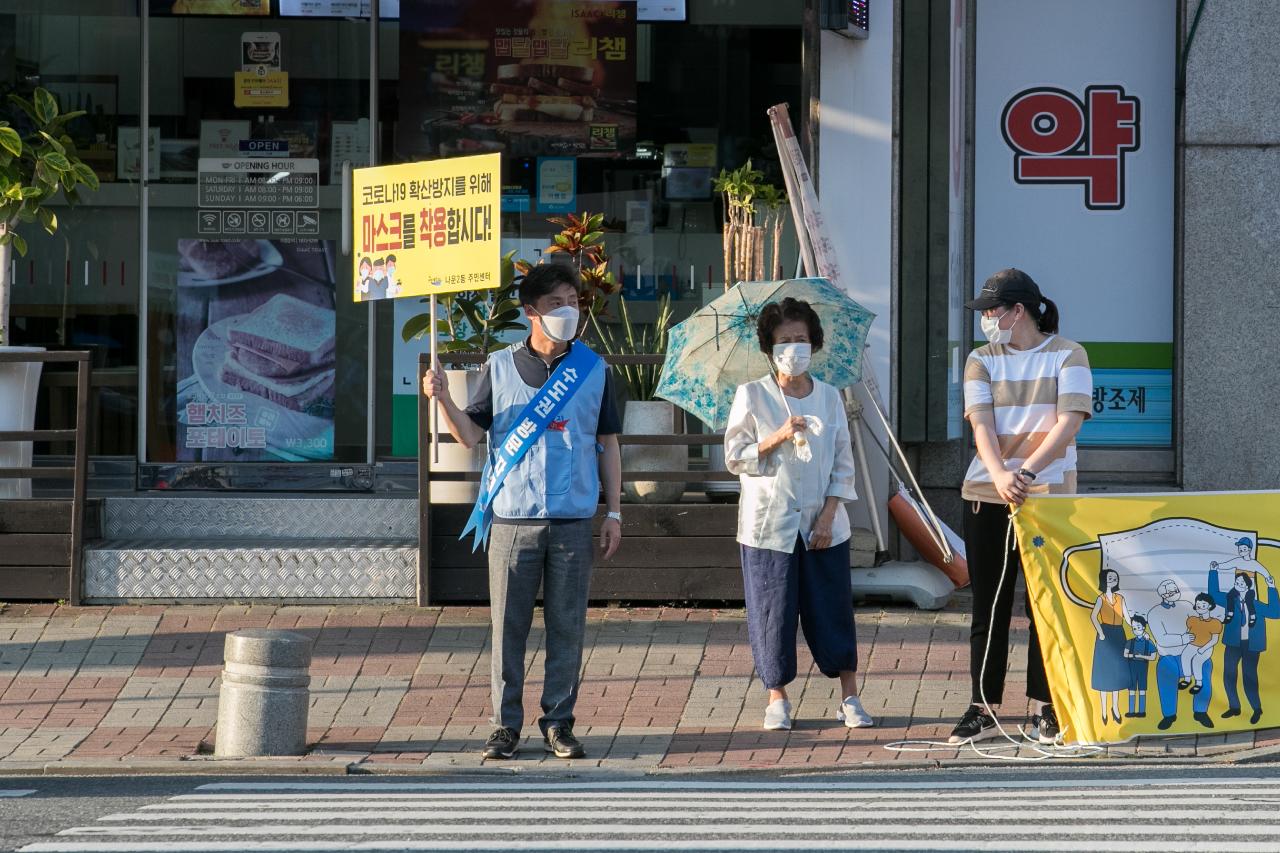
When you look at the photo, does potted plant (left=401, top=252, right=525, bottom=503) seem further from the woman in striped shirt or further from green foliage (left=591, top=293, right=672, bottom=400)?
the woman in striped shirt

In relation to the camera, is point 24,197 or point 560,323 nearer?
point 560,323

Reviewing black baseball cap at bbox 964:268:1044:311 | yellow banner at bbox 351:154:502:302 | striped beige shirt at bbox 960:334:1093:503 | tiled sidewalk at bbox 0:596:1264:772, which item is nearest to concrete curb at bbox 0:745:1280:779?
tiled sidewalk at bbox 0:596:1264:772

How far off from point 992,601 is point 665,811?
2.06 metres

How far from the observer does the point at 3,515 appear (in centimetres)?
1057

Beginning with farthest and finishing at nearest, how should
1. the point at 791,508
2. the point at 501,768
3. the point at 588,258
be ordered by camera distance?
the point at 588,258
the point at 791,508
the point at 501,768

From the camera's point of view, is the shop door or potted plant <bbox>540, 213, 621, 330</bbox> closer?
potted plant <bbox>540, 213, 621, 330</bbox>

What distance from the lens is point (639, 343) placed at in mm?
11727

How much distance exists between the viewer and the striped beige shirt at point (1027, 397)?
7.60 metres

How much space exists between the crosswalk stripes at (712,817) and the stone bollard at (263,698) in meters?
0.55

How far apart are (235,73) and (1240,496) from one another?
305 inches

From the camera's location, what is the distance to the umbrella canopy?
906 centimetres

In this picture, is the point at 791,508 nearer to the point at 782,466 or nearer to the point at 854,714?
the point at 782,466

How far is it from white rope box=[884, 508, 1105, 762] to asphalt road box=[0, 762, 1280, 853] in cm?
21

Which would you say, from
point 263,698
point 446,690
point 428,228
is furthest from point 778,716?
point 428,228
